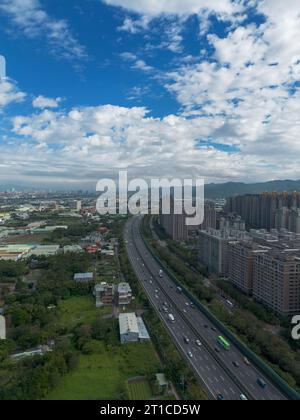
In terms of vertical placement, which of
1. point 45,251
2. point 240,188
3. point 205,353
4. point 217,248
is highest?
point 240,188

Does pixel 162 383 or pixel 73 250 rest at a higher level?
pixel 73 250

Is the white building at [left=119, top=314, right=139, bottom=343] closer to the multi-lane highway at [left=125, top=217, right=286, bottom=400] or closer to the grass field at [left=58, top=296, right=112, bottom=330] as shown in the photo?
the multi-lane highway at [left=125, top=217, right=286, bottom=400]

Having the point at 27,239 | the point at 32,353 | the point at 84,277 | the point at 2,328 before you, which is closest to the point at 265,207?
the point at 84,277

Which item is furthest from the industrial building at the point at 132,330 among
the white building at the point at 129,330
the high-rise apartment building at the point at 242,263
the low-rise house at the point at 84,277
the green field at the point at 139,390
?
the high-rise apartment building at the point at 242,263

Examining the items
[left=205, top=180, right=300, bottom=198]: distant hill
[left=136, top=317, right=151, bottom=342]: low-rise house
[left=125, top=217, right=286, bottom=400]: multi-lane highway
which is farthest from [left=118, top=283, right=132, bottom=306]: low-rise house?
[left=205, top=180, right=300, bottom=198]: distant hill

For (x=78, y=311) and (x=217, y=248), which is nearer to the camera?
(x=78, y=311)

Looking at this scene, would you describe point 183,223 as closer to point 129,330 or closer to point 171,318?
point 171,318

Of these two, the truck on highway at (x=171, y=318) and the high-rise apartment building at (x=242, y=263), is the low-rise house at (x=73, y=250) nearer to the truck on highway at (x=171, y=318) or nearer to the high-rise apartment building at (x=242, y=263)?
the high-rise apartment building at (x=242, y=263)
